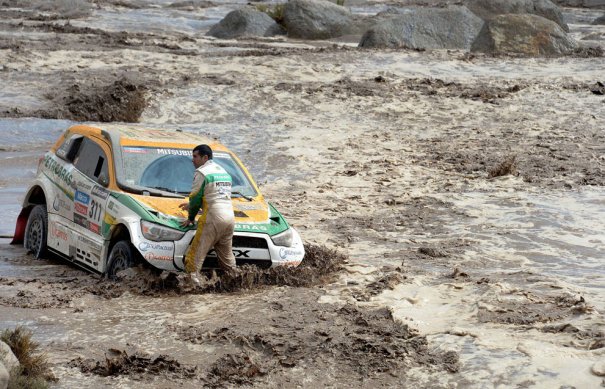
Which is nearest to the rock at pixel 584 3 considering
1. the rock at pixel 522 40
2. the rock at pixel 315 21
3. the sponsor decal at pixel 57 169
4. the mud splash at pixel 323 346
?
the rock at pixel 315 21

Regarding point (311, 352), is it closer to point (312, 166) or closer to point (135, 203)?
point (135, 203)

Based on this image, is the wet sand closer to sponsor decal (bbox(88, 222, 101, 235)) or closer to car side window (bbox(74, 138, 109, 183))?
sponsor decal (bbox(88, 222, 101, 235))

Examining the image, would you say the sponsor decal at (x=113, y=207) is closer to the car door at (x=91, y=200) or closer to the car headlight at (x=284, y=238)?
the car door at (x=91, y=200)

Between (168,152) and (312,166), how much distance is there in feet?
20.5

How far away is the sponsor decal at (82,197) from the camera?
12.3 metres

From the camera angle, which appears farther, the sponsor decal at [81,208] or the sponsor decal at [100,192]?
the sponsor decal at [81,208]

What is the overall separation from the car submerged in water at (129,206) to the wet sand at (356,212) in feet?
1.10

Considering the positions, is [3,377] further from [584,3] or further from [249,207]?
[584,3]

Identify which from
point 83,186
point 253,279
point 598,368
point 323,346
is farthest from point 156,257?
point 598,368

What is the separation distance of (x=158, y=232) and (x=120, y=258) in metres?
0.56

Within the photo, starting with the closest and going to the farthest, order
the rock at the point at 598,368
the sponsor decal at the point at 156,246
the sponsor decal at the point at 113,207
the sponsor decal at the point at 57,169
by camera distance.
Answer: the rock at the point at 598,368 → the sponsor decal at the point at 156,246 → the sponsor decal at the point at 113,207 → the sponsor decal at the point at 57,169

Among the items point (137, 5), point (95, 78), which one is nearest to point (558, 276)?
point (95, 78)

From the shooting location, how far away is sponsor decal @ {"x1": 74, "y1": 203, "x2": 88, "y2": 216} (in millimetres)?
12258

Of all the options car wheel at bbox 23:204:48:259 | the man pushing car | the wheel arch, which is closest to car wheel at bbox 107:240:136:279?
the man pushing car
